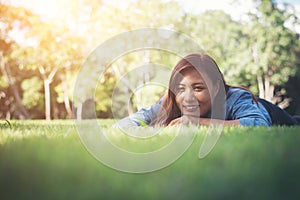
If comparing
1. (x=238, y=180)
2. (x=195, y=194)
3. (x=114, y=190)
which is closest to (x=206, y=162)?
(x=238, y=180)

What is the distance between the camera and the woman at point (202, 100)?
3754mm

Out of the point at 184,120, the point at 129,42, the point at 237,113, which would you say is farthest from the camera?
the point at 129,42

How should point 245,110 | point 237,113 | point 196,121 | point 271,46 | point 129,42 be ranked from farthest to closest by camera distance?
point 271,46, point 129,42, point 237,113, point 245,110, point 196,121

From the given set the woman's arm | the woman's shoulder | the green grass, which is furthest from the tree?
the green grass

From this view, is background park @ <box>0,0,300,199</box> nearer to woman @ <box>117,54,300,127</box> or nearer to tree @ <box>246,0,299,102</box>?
tree @ <box>246,0,299,102</box>

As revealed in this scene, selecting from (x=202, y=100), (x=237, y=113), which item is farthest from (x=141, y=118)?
(x=237, y=113)

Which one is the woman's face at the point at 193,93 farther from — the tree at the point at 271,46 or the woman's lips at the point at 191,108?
the tree at the point at 271,46

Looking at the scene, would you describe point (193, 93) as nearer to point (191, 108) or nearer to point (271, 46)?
point (191, 108)

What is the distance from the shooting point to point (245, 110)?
3.77m

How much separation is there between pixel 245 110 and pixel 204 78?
1.80 ft

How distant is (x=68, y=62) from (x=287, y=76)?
1550 cm

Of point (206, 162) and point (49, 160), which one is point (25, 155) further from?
point (206, 162)

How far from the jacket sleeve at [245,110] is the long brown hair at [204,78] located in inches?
4.7

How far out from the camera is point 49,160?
4.61 ft
